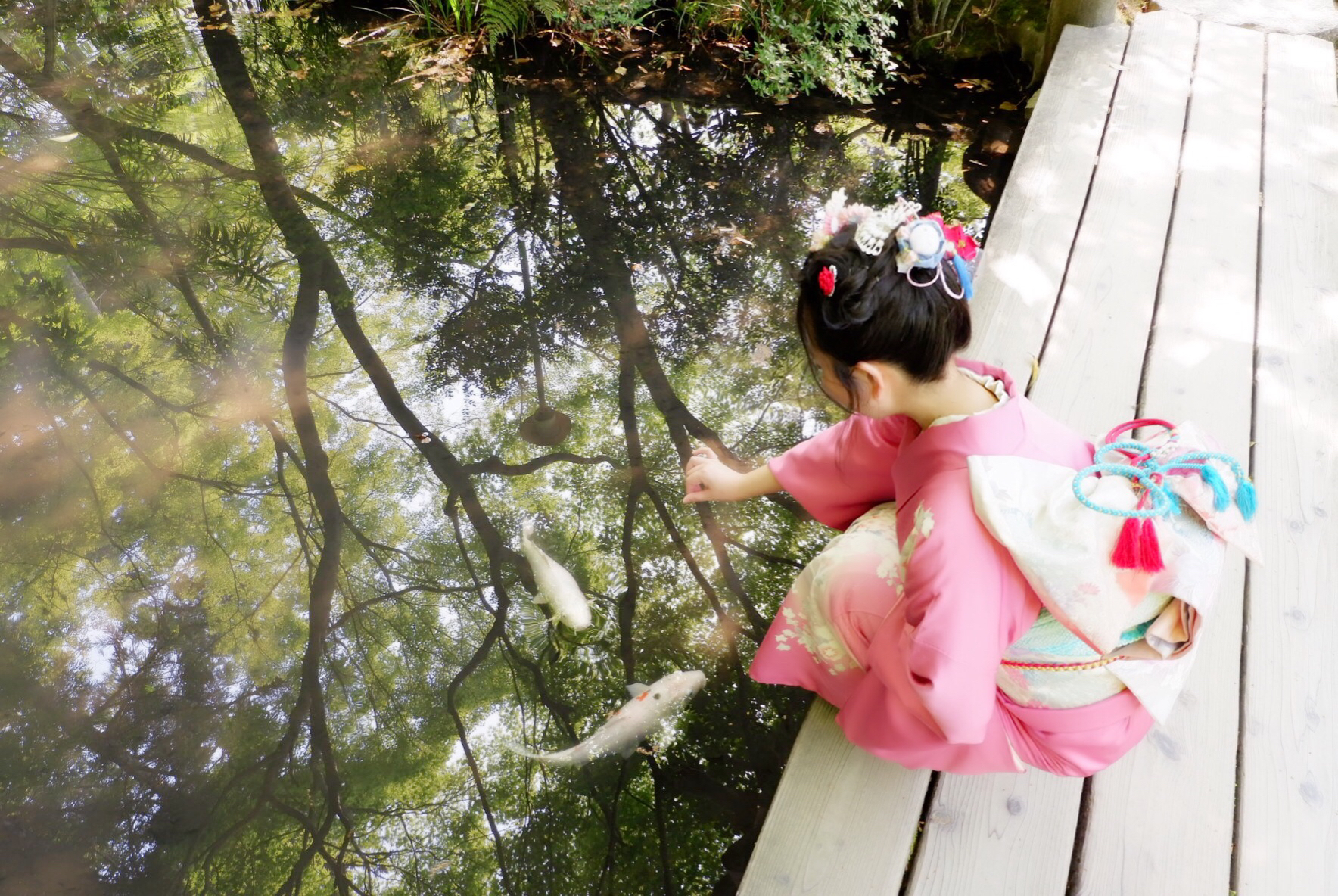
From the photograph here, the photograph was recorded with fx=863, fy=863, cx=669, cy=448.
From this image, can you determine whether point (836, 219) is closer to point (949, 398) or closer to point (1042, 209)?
point (949, 398)

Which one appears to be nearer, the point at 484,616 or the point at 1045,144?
the point at 484,616

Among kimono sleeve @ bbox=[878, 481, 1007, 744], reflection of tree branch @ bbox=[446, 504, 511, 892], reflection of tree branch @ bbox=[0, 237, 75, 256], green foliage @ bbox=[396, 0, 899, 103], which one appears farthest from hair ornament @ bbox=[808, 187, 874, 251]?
reflection of tree branch @ bbox=[0, 237, 75, 256]

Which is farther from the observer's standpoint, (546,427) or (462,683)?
(546,427)

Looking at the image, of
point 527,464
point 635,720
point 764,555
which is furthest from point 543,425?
point 635,720

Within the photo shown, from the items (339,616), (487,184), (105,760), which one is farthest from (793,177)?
(105,760)

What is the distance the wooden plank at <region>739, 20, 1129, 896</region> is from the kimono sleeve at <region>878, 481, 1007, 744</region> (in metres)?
0.33

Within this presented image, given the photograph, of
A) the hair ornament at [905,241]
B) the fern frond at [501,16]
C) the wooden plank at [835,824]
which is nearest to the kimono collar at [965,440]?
the hair ornament at [905,241]

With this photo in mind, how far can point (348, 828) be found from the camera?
2.08 meters

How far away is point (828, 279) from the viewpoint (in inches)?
51.7

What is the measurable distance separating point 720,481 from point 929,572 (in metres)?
0.90

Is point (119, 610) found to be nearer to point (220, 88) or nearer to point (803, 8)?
point (220, 88)

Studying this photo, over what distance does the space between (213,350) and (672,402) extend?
67.8 inches

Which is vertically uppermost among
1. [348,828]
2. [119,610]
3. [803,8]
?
[803,8]

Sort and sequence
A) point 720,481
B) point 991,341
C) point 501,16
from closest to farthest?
point 720,481, point 991,341, point 501,16
